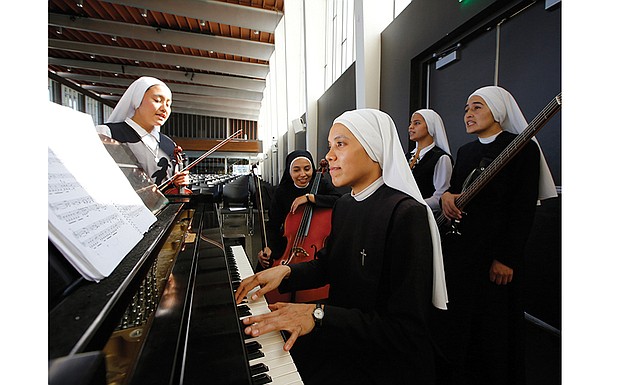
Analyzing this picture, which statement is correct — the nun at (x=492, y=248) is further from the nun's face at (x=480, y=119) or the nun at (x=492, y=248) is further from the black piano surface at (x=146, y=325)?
the black piano surface at (x=146, y=325)

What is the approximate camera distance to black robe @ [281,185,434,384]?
3.10 ft

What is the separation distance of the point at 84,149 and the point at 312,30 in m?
6.70

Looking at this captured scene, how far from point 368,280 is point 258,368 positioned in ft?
1.70

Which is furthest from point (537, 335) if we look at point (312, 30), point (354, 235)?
point (312, 30)

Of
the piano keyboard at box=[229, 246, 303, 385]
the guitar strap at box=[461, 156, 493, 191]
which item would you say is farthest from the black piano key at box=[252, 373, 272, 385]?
the guitar strap at box=[461, 156, 493, 191]

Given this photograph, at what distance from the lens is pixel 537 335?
1.69 m

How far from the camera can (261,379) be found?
717mm

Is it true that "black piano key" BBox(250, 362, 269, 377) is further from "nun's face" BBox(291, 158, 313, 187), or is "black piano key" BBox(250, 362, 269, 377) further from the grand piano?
"nun's face" BBox(291, 158, 313, 187)

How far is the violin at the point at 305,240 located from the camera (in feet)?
6.74

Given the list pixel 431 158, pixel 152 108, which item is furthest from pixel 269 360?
pixel 152 108

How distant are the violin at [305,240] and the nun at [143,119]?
1.01 m

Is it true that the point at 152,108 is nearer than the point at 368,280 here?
No

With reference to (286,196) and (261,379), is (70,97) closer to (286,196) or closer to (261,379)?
(286,196)
